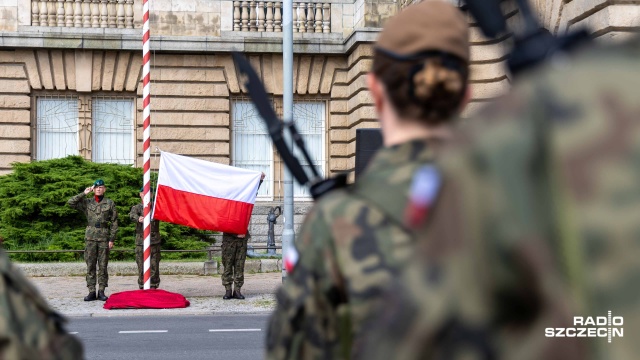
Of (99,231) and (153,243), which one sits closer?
(153,243)

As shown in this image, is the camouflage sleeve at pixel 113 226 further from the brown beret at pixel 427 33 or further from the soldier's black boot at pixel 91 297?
the brown beret at pixel 427 33

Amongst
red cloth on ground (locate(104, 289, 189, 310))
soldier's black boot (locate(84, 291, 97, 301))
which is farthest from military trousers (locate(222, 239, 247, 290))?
soldier's black boot (locate(84, 291, 97, 301))

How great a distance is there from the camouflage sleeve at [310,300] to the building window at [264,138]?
2399 centimetres

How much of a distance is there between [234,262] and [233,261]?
33 mm

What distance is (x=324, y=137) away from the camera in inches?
1056

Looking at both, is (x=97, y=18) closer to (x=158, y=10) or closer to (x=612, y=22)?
(x=158, y=10)

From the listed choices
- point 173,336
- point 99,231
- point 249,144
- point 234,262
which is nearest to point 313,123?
point 249,144

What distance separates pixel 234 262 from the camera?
15.6 metres

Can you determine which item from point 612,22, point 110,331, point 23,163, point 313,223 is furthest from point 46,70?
point 313,223

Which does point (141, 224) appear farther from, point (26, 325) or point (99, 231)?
point (26, 325)

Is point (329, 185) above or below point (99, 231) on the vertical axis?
above

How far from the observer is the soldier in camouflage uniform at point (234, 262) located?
51.0 ft

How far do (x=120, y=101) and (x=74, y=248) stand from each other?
18.8 ft

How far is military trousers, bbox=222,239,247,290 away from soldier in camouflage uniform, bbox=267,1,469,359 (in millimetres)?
13595
